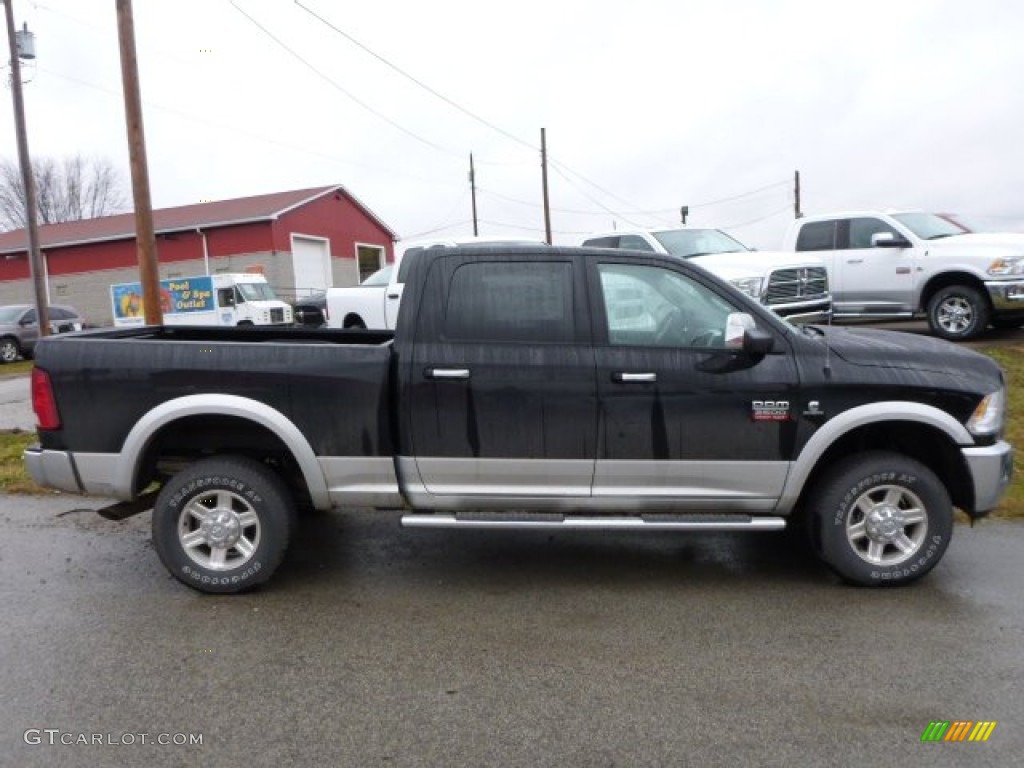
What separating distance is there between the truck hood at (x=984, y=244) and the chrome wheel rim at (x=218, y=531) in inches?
416

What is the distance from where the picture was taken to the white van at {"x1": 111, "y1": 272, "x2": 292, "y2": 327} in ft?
79.4

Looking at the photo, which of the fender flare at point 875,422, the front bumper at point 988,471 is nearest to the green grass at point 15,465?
the fender flare at point 875,422

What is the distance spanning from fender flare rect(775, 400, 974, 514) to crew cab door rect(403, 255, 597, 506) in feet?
3.88

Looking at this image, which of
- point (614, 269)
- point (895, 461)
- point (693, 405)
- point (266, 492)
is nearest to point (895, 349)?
point (895, 461)

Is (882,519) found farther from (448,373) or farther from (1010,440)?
(1010,440)

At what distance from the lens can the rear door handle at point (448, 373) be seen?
4480 mm

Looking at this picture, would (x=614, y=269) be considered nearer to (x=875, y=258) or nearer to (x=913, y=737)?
(x=913, y=737)

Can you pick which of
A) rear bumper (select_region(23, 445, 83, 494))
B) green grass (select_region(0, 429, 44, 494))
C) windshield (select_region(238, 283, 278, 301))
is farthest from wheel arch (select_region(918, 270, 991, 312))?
windshield (select_region(238, 283, 278, 301))

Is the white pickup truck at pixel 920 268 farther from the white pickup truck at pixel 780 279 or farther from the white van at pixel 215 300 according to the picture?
the white van at pixel 215 300

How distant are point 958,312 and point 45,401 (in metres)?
11.4

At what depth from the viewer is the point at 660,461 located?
14.7 ft

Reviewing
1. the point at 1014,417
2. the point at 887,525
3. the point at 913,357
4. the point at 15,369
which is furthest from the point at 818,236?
the point at 15,369

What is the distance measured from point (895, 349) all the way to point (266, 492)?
361cm

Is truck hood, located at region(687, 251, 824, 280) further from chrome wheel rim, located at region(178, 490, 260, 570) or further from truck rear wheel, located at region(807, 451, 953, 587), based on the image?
chrome wheel rim, located at region(178, 490, 260, 570)
